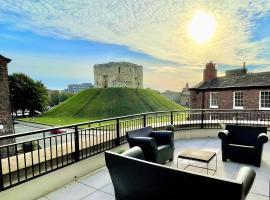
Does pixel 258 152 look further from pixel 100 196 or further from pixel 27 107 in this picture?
pixel 27 107

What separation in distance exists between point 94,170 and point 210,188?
9.46 feet

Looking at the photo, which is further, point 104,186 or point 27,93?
point 27,93

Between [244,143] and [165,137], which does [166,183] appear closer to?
[165,137]

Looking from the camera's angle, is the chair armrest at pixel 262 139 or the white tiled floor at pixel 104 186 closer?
the white tiled floor at pixel 104 186

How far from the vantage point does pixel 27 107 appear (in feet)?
99.8

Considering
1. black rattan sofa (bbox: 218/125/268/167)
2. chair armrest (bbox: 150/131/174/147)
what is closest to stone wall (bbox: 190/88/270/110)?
black rattan sofa (bbox: 218/125/268/167)

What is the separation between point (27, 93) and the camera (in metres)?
29.4

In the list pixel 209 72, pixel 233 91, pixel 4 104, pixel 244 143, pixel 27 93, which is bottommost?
pixel 244 143

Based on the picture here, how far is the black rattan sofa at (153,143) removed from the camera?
3.50m

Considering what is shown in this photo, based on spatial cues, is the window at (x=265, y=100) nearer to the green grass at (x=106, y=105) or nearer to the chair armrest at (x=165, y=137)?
the chair armrest at (x=165, y=137)

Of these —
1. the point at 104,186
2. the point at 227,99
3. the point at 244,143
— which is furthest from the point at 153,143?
the point at 227,99

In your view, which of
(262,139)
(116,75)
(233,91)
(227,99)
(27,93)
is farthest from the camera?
(116,75)

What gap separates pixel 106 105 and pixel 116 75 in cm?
971

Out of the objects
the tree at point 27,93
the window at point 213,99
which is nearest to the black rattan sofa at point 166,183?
the window at point 213,99
